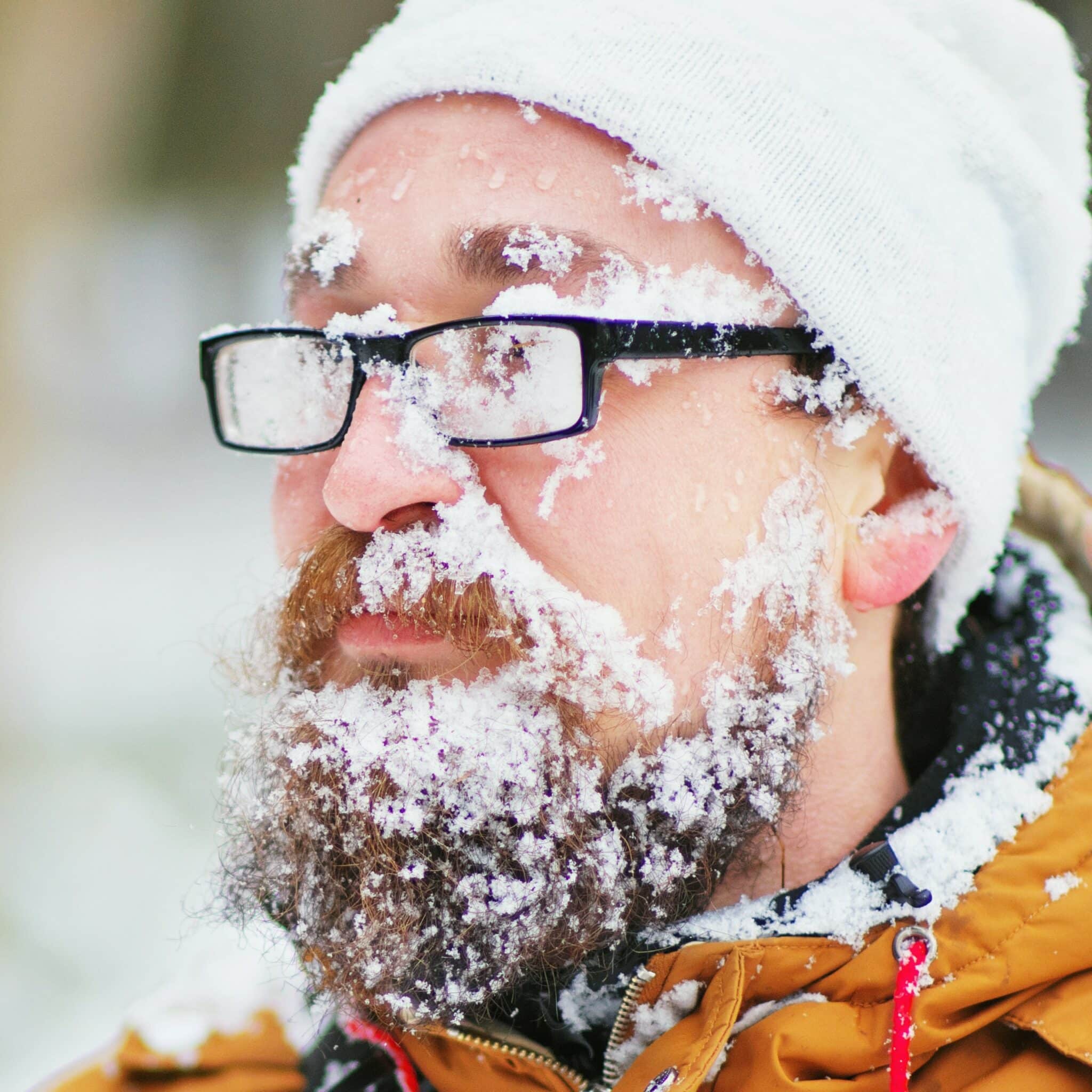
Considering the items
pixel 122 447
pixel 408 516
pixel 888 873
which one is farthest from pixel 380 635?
pixel 122 447

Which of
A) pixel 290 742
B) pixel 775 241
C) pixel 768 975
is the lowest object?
pixel 768 975

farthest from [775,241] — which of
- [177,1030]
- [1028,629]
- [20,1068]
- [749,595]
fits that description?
[20,1068]

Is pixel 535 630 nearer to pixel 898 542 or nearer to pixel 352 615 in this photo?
pixel 352 615

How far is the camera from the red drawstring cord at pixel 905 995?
4.06 ft

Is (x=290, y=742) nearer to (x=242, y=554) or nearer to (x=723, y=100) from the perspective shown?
(x=723, y=100)

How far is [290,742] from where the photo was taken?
56.6 inches

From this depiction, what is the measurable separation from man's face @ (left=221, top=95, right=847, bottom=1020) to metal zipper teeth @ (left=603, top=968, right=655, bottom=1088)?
81 mm

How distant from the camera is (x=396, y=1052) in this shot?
167 cm

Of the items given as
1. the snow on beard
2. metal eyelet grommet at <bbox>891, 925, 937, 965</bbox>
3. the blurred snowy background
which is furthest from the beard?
the blurred snowy background

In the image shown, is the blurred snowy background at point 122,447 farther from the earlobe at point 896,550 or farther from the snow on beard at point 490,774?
the earlobe at point 896,550

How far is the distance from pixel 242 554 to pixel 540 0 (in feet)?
19.1

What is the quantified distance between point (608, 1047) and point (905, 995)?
47 centimetres

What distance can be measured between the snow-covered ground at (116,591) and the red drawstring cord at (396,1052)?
3.64ft

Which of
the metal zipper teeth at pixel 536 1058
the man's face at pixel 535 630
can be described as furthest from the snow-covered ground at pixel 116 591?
the man's face at pixel 535 630
